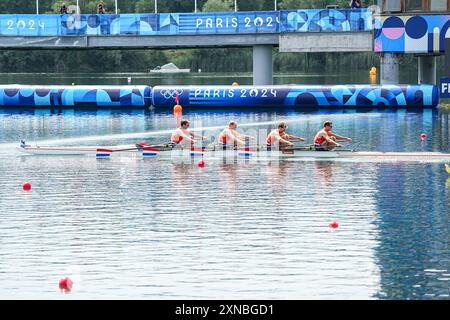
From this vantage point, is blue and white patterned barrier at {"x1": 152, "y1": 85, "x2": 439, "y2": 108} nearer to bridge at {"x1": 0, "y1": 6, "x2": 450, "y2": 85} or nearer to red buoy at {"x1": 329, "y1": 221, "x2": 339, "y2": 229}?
bridge at {"x1": 0, "y1": 6, "x2": 450, "y2": 85}

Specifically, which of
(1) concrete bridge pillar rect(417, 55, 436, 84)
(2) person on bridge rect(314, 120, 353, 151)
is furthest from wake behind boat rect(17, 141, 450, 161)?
(1) concrete bridge pillar rect(417, 55, 436, 84)

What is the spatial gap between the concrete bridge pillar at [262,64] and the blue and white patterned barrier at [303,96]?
480 centimetres

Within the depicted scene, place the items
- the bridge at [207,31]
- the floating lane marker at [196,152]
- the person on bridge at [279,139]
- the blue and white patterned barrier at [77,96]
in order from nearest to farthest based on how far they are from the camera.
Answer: the person on bridge at [279,139], the floating lane marker at [196,152], the bridge at [207,31], the blue and white patterned barrier at [77,96]

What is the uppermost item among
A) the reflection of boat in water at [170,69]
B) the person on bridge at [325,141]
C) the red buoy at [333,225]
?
the reflection of boat in water at [170,69]

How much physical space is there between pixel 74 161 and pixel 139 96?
1186 inches

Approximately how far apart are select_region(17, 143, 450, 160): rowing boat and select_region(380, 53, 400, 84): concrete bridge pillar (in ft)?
94.9

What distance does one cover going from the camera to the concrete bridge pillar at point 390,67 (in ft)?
250

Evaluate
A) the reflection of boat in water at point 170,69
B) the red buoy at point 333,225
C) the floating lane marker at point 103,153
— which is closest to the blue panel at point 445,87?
the floating lane marker at point 103,153

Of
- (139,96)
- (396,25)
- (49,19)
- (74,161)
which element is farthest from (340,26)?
(74,161)

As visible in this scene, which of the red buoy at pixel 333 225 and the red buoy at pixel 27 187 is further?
→ the red buoy at pixel 27 187

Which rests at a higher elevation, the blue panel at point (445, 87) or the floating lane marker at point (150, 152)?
the blue panel at point (445, 87)

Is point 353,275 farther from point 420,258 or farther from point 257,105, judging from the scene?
point 257,105

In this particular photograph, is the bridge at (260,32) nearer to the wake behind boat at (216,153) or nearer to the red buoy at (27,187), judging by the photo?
the wake behind boat at (216,153)

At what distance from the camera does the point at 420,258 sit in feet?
90.8
